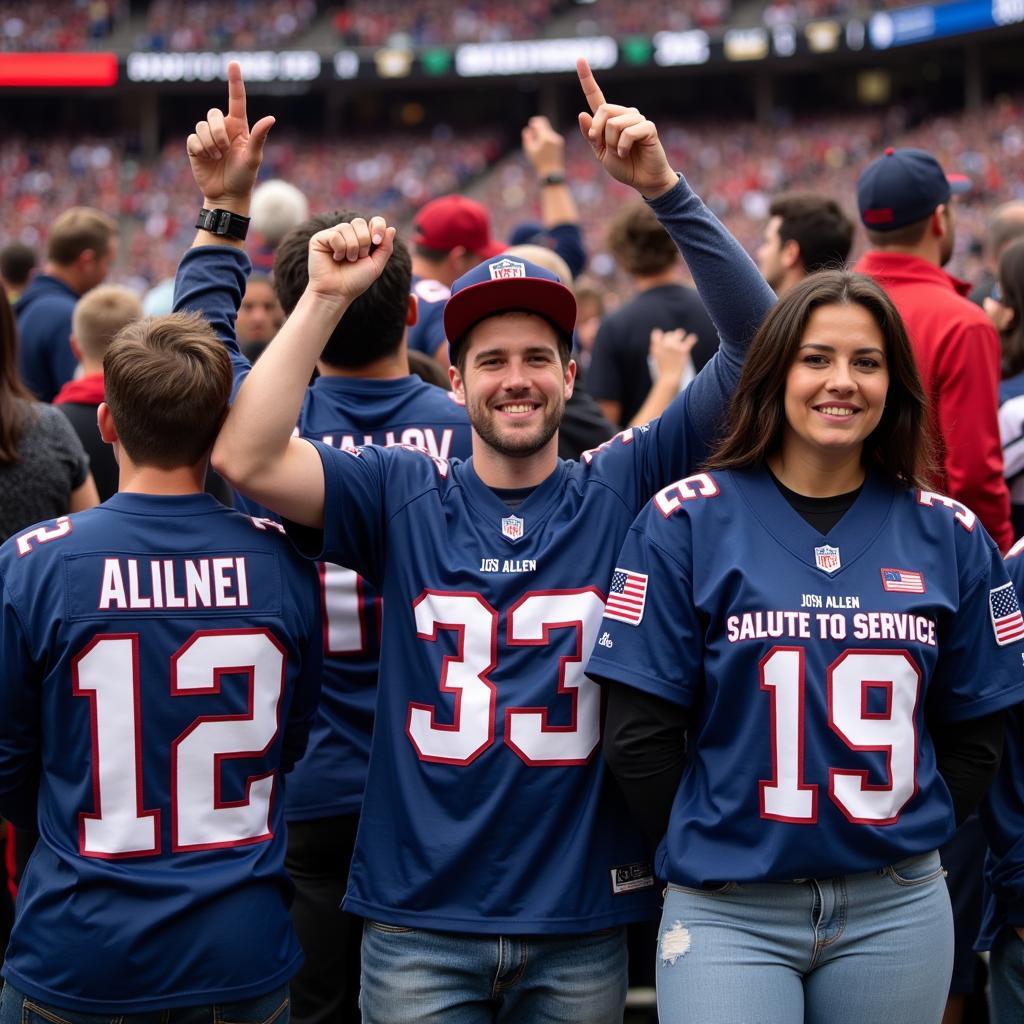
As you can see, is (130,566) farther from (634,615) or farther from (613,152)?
(613,152)

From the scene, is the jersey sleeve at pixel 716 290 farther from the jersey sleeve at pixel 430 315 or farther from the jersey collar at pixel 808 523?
the jersey sleeve at pixel 430 315

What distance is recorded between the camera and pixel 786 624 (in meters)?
2.36

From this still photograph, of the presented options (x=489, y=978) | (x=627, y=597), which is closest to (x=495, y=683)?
(x=627, y=597)

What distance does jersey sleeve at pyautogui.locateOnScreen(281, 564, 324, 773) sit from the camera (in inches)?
103

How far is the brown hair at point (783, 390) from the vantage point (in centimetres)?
254

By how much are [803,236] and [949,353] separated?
100 centimetres

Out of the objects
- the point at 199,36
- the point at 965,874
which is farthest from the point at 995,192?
the point at 965,874

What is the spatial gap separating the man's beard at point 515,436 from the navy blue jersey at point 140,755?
0.52 m

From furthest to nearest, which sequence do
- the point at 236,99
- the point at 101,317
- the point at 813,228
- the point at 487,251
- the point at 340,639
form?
the point at 487,251, the point at 813,228, the point at 101,317, the point at 340,639, the point at 236,99

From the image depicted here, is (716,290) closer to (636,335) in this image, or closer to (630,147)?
(630,147)

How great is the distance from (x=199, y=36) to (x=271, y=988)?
3629cm

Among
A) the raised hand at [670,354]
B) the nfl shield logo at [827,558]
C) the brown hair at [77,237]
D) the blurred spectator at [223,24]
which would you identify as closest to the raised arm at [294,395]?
the nfl shield logo at [827,558]

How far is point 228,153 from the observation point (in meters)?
2.85

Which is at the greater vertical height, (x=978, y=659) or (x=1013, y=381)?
(x=1013, y=381)
